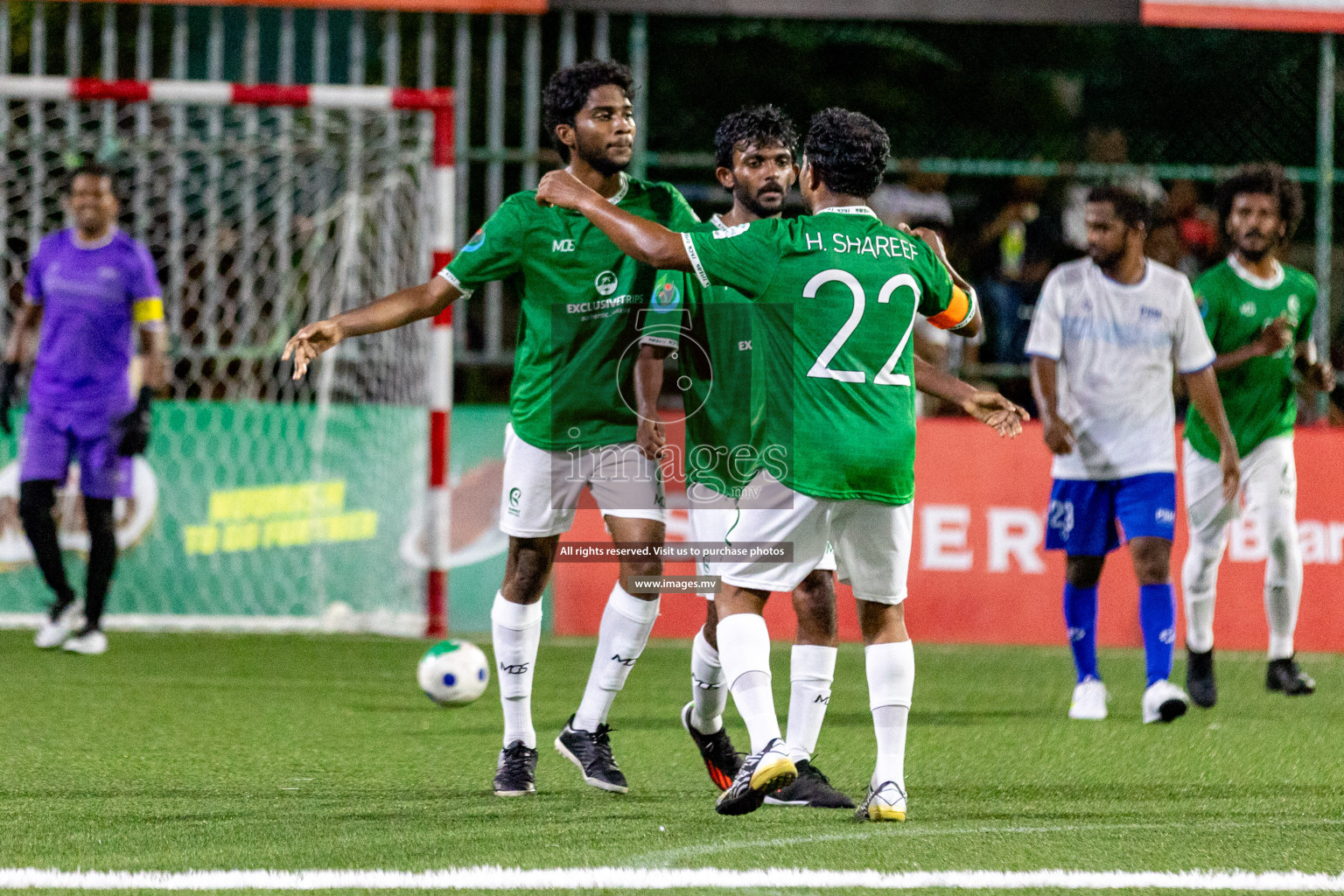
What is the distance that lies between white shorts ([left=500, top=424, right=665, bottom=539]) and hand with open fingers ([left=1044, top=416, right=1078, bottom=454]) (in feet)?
7.58

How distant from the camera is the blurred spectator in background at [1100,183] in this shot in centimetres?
1054

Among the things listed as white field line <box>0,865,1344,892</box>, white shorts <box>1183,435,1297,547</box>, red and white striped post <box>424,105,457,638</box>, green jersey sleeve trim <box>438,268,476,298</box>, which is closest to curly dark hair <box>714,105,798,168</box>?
green jersey sleeve trim <box>438,268,476,298</box>

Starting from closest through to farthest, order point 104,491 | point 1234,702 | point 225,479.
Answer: point 1234,702 < point 104,491 < point 225,479

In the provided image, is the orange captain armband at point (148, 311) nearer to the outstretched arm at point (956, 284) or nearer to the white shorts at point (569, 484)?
the white shorts at point (569, 484)

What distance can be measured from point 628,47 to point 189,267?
305 cm

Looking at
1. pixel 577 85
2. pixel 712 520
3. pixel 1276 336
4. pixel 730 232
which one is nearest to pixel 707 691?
pixel 712 520

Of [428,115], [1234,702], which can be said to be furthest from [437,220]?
[1234,702]

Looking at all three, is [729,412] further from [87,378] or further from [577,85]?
[87,378]

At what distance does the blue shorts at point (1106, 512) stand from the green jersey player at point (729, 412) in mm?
1431

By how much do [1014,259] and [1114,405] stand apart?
4328 mm

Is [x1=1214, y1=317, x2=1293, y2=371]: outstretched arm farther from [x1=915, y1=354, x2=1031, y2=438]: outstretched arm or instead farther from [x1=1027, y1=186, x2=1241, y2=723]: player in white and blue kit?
[x1=915, y1=354, x2=1031, y2=438]: outstretched arm

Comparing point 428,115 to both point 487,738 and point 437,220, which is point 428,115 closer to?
point 437,220

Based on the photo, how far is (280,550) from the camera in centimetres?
954

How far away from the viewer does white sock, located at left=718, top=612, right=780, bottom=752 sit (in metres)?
4.39
